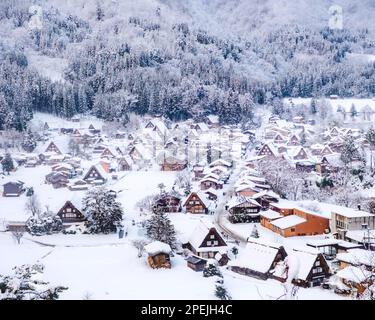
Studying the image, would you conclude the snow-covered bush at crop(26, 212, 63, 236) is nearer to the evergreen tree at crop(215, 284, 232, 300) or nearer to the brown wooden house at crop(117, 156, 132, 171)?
the evergreen tree at crop(215, 284, 232, 300)

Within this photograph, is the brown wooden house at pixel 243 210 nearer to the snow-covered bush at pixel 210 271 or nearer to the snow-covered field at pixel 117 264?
the snow-covered field at pixel 117 264

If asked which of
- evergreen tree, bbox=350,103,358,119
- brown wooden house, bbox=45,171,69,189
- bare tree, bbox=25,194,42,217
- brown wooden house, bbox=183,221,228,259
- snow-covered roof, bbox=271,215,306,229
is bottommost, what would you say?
evergreen tree, bbox=350,103,358,119

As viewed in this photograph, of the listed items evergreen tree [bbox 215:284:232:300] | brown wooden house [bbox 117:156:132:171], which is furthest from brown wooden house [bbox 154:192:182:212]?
evergreen tree [bbox 215:284:232:300]

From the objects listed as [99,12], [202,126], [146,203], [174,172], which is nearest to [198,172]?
[174,172]

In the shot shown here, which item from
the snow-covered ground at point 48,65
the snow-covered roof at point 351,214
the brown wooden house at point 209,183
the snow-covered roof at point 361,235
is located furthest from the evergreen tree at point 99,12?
the snow-covered roof at point 361,235

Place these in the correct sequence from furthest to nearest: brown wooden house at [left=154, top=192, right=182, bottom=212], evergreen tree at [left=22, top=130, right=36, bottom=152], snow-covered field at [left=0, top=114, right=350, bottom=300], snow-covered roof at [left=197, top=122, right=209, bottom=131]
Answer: snow-covered roof at [left=197, top=122, right=209, bottom=131] → evergreen tree at [left=22, top=130, right=36, bottom=152] → brown wooden house at [left=154, top=192, right=182, bottom=212] → snow-covered field at [left=0, top=114, right=350, bottom=300]
